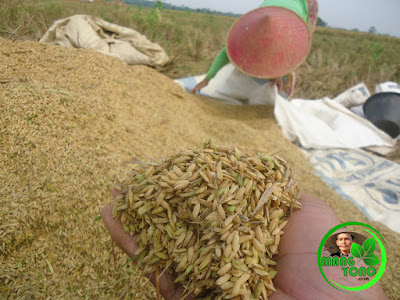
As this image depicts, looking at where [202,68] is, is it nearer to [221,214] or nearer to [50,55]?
[50,55]

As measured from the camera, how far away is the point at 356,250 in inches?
38.2

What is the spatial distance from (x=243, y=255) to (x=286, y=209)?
0.30 metres

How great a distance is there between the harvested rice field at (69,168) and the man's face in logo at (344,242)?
49 centimetres

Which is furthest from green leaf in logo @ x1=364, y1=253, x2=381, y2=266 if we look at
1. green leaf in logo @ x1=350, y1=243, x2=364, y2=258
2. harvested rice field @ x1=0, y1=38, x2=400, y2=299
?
harvested rice field @ x1=0, y1=38, x2=400, y2=299

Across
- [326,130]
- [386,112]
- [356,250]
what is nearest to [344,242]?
[356,250]

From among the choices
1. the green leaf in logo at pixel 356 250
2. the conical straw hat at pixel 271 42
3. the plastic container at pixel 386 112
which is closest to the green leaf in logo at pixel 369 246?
the green leaf in logo at pixel 356 250

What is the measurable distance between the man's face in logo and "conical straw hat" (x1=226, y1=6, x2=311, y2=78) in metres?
2.48

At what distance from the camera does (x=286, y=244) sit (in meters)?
1.01

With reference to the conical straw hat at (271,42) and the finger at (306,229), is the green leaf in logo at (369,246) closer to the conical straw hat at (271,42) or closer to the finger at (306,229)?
the finger at (306,229)

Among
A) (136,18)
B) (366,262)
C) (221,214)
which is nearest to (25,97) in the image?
(221,214)

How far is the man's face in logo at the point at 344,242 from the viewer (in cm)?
93

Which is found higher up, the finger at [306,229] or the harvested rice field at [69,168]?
the finger at [306,229]

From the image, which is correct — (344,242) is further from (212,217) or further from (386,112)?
(386,112)

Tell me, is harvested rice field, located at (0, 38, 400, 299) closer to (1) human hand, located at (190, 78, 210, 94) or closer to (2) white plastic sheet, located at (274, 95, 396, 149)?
(2) white plastic sheet, located at (274, 95, 396, 149)
